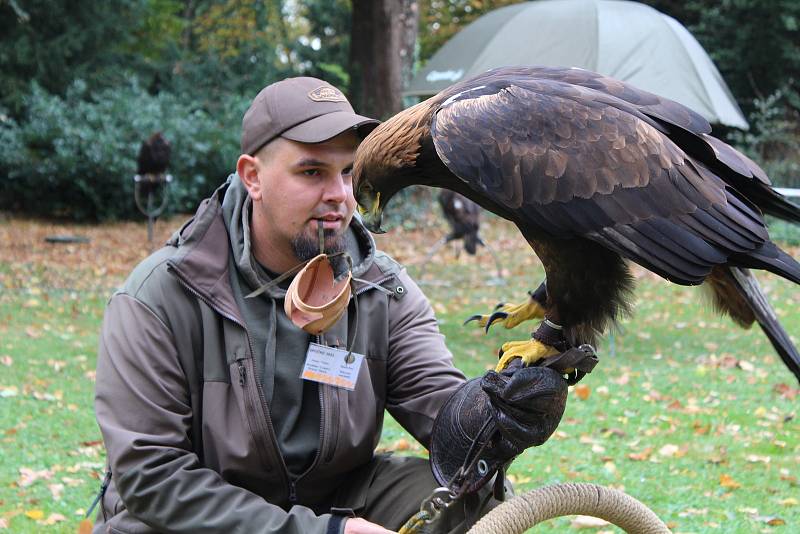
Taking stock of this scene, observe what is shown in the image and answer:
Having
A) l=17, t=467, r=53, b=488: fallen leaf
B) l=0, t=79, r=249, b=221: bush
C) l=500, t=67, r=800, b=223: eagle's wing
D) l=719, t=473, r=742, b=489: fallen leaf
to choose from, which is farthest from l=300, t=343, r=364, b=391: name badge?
l=0, t=79, r=249, b=221: bush

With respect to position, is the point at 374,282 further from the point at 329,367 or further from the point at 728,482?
the point at 728,482

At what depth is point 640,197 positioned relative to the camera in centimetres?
253

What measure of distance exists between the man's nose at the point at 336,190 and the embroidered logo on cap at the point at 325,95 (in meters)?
0.24

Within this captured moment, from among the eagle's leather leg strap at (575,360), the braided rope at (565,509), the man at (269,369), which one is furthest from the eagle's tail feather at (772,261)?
the man at (269,369)

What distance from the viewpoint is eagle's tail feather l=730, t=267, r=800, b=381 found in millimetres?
2504

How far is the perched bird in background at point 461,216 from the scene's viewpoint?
10.2m

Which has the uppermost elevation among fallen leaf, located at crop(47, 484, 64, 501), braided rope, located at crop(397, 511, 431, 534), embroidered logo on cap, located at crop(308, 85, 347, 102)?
embroidered logo on cap, located at crop(308, 85, 347, 102)

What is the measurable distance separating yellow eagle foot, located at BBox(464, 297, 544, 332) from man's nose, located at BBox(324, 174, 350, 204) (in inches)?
22.6

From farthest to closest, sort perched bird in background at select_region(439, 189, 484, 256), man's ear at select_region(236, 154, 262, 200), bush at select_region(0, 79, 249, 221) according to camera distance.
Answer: bush at select_region(0, 79, 249, 221), perched bird in background at select_region(439, 189, 484, 256), man's ear at select_region(236, 154, 262, 200)

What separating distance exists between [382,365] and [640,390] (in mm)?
4191

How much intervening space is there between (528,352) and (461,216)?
7708mm

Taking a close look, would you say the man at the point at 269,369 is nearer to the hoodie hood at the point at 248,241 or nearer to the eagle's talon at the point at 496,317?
the hoodie hood at the point at 248,241

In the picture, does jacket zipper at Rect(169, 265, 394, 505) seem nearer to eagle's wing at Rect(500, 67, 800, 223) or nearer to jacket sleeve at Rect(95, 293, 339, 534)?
jacket sleeve at Rect(95, 293, 339, 534)

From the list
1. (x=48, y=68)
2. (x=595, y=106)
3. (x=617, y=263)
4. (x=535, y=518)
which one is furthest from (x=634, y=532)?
(x=48, y=68)
